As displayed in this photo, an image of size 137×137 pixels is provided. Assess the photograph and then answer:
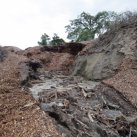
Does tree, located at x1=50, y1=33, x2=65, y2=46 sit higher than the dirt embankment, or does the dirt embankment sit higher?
tree, located at x1=50, y1=33, x2=65, y2=46

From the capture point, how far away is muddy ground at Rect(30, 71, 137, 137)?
805cm

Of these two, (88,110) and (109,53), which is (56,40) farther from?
(88,110)

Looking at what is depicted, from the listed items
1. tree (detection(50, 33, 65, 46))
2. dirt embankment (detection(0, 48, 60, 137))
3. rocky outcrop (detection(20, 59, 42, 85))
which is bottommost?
dirt embankment (detection(0, 48, 60, 137))

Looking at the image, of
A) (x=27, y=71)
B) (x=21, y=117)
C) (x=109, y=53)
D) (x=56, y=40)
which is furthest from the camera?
(x=56, y=40)

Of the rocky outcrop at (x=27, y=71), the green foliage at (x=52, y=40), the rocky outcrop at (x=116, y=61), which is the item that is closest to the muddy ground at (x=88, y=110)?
the rocky outcrop at (x=27, y=71)

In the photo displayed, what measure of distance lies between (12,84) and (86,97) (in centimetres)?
243

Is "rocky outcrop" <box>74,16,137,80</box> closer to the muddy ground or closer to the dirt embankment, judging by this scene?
the muddy ground

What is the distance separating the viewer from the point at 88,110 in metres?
9.78

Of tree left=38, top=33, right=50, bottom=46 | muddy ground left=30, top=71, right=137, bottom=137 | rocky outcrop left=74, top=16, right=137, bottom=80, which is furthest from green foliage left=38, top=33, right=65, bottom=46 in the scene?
muddy ground left=30, top=71, right=137, bottom=137

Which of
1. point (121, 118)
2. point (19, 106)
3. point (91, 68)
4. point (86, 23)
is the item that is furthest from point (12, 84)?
point (86, 23)

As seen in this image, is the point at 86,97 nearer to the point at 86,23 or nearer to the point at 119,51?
the point at 119,51

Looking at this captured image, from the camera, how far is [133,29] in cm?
1783

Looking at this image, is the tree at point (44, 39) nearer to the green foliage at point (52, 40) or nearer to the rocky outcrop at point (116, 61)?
the green foliage at point (52, 40)

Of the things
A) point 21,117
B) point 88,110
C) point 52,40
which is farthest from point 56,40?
point 21,117
